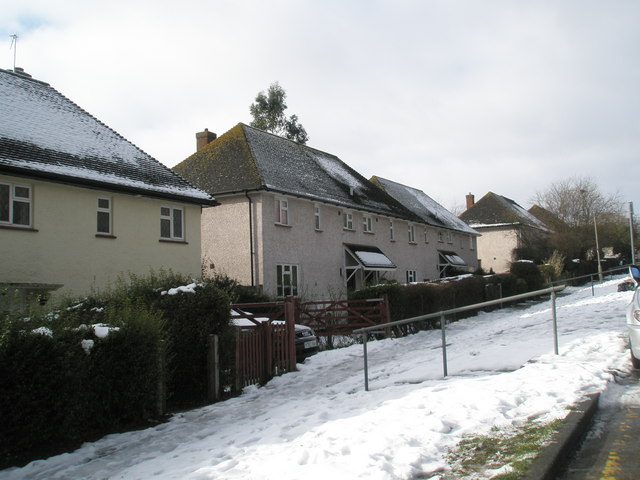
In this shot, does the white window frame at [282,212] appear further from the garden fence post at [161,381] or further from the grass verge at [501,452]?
the grass verge at [501,452]

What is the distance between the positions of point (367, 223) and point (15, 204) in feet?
63.3

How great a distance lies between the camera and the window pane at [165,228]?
20484 millimetres

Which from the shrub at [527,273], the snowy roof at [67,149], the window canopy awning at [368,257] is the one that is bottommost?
the shrub at [527,273]

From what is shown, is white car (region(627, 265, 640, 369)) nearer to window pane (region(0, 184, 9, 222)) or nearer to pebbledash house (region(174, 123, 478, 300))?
window pane (region(0, 184, 9, 222))

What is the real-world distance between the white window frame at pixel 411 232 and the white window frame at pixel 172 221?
19.1 meters

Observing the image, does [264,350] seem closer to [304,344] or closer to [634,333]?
[304,344]

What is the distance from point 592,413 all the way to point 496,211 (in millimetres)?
55548

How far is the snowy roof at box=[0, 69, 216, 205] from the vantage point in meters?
16.8

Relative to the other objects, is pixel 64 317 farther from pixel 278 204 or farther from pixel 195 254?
pixel 278 204

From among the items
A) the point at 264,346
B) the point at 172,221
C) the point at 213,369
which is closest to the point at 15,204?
the point at 172,221

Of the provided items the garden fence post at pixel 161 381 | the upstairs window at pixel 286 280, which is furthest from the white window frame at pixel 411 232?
the garden fence post at pixel 161 381

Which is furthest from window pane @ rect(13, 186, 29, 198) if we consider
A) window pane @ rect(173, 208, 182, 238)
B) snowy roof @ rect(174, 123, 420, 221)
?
snowy roof @ rect(174, 123, 420, 221)

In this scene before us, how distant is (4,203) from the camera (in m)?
15.8

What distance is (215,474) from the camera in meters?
5.61
